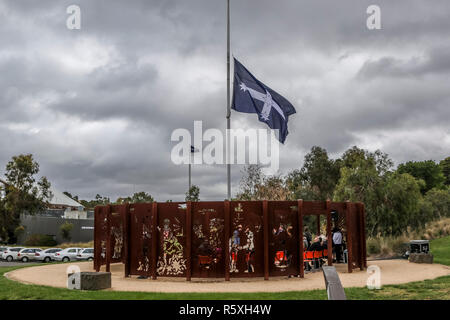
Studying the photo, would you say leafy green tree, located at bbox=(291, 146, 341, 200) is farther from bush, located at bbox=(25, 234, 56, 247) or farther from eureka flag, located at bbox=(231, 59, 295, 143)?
eureka flag, located at bbox=(231, 59, 295, 143)

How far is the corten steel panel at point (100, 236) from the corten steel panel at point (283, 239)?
25.1ft

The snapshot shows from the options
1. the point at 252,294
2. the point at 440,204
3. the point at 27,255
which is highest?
the point at 440,204

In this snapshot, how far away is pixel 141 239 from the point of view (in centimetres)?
1616

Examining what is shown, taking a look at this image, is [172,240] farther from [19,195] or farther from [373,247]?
[19,195]

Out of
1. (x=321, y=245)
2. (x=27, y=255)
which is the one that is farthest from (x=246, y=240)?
(x=27, y=255)

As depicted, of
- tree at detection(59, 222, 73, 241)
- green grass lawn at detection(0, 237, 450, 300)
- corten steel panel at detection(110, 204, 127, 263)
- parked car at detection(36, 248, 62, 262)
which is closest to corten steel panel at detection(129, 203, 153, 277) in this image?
corten steel panel at detection(110, 204, 127, 263)

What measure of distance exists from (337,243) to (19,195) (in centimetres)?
4699

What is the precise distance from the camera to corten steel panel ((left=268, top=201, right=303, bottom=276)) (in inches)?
601

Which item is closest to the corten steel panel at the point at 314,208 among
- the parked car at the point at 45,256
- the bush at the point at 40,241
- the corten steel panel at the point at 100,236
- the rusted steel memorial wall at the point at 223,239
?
the rusted steel memorial wall at the point at 223,239

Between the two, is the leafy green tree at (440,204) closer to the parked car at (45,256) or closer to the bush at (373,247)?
the bush at (373,247)

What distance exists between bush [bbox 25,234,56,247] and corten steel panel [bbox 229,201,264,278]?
1685 inches

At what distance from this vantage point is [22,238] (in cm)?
5647
